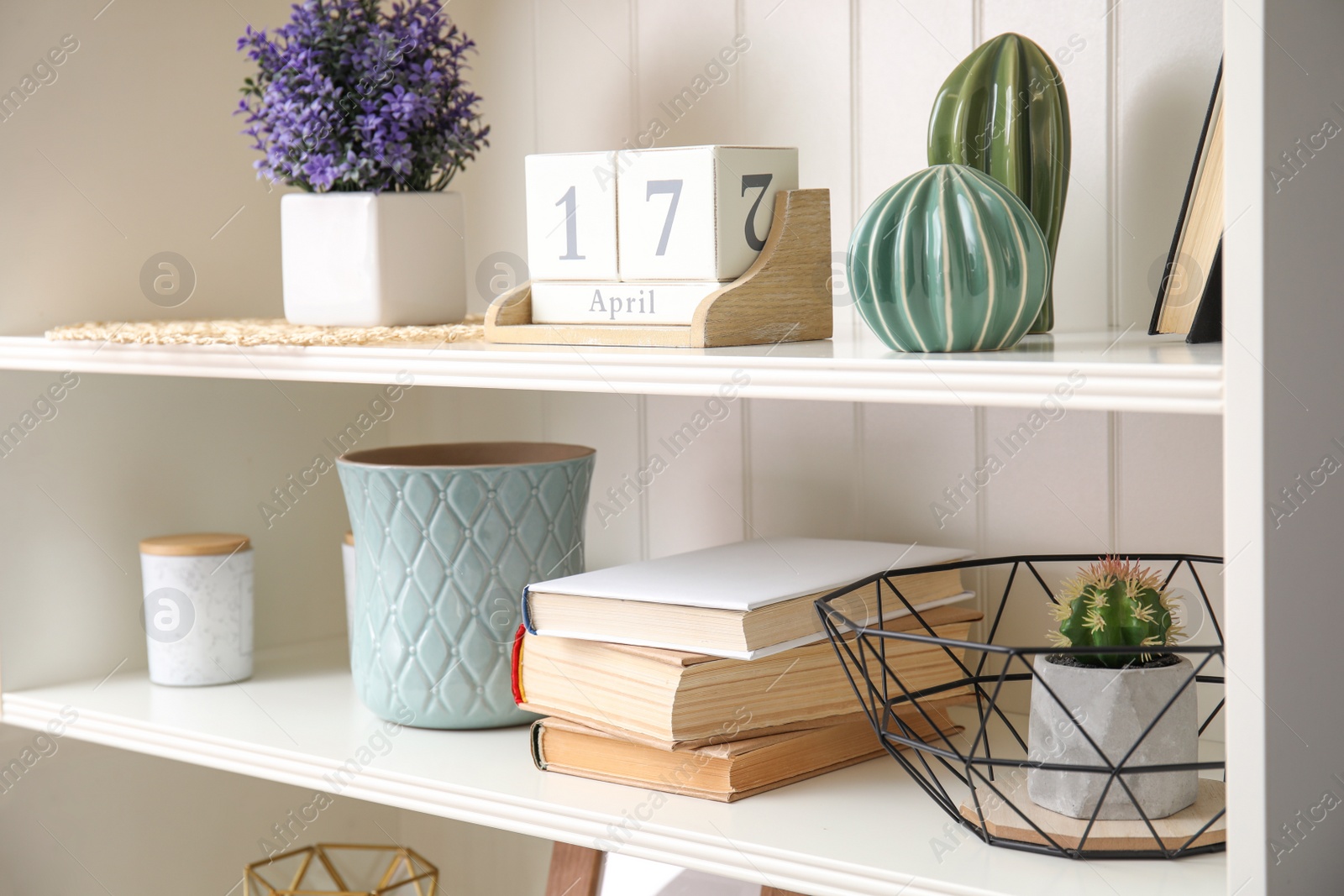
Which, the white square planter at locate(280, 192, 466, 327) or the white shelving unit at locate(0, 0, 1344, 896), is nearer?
the white shelving unit at locate(0, 0, 1344, 896)

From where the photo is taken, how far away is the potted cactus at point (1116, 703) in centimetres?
68

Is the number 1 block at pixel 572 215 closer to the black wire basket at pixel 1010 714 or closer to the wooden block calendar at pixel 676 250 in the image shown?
the wooden block calendar at pixel 676 250

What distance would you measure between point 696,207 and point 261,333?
1.12 ft

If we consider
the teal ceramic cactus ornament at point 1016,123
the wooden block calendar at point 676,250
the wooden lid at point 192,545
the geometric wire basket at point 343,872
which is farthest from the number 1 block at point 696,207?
the geometric wire basket at point 343,872

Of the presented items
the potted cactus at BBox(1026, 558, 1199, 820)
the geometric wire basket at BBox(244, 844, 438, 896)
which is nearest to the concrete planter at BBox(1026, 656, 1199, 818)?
the potted cactus at BBox(1026, 558, 1199, 820)

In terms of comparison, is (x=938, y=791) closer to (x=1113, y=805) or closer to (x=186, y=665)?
(x=1113, y=805)

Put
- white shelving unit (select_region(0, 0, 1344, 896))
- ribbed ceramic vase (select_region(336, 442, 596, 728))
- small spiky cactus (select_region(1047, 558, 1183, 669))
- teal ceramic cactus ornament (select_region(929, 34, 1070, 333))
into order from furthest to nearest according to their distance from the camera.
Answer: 1. ribbed ceramic vase (select_region(336, 442, 596, 728))
2. teal ceramic cactus ornament (select_region(929, 34, 1070, 333))
3. small spiky cactus (select_region(1047, 558, 1183, 669))
4. white shelving unit (select_region(0, 0, 1344, 896))

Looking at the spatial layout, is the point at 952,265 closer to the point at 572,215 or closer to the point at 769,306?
the point at 769,306

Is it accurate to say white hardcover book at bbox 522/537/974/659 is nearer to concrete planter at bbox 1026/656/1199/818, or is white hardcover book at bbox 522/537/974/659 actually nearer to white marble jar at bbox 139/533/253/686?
concrete planter at bbox 1026/656/1199/818

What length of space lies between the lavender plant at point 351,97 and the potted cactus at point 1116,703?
601 mm

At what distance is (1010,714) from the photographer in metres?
0.95

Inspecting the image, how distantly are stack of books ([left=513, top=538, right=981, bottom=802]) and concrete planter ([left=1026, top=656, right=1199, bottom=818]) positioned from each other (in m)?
0.16

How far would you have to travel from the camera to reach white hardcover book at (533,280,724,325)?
82cm

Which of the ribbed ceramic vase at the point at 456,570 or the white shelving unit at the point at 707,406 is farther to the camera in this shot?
the ribbed ceramic vase at the point at 456,570
